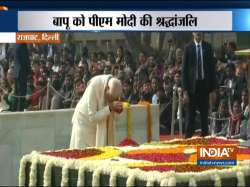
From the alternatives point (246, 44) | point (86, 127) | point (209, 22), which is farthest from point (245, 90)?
point (86, 127)

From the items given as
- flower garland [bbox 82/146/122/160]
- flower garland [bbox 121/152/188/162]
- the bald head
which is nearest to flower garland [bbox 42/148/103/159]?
flower garland [bbox 82/146/122/160]

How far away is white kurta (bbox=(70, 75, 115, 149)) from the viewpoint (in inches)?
351

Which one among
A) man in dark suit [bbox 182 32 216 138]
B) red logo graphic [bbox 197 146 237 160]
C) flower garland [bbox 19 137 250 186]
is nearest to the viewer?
flower garland [bbox 19 137 250 186]

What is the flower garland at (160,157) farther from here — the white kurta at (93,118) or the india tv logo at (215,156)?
the white kurta at (93,118)

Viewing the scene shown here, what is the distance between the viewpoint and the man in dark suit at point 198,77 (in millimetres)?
13633

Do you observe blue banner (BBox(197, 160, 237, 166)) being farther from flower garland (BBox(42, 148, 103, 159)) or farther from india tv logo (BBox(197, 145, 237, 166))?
flower garland (BBox(42, 148, 103, 159))

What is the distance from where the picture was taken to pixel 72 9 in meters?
14.0

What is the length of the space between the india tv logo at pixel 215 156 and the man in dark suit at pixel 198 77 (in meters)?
7.04

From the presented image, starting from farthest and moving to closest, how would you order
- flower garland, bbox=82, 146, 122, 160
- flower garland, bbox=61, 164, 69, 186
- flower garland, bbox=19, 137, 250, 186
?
flower garland, bbox=82, 146, 122, 160 < flower garland, bbox=61, 164, 69, 186 < flower garland, bbox=19, 137, 250, 186

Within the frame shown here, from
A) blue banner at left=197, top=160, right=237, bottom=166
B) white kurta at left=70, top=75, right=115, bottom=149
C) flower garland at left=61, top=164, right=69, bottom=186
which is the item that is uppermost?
white kurta at left=70, top=75, right=115, bottom=149

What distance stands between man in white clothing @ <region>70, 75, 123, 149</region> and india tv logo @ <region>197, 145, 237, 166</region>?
2.45m

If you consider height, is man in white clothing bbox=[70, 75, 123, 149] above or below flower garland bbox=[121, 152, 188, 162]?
above

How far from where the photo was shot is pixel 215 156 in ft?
21.2
